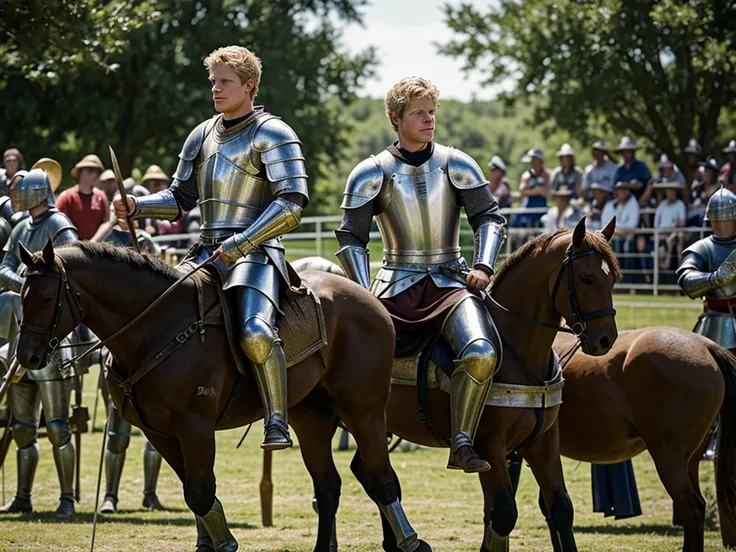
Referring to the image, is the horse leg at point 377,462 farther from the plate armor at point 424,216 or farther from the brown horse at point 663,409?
the brown horse at point 663,409

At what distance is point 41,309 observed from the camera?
7.11 metres

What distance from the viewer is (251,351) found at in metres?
7.43

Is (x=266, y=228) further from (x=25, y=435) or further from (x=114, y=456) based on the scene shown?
(x=114, y=456)

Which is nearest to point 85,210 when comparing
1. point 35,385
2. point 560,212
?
point 35,385

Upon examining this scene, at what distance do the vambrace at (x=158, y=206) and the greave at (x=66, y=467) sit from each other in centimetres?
375

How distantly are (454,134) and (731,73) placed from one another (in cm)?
5658

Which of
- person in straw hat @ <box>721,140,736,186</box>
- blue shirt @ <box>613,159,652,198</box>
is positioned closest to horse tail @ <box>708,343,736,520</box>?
person in straw hat @ <box>721,140,736,186</box>

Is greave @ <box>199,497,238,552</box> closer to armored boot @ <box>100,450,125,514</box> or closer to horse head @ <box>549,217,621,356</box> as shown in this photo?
horse head @ <box>549,217,621,356</box>

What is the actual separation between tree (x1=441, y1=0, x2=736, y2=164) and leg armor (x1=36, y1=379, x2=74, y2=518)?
1556cm

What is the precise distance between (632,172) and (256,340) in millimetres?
13673

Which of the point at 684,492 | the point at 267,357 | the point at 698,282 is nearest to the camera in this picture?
the point at 267,357

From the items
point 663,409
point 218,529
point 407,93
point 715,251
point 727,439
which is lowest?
point 218,529

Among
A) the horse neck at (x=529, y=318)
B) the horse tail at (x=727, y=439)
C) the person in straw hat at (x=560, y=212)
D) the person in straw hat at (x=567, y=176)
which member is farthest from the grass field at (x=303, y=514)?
the person in straw hat at (x=567, y=176)

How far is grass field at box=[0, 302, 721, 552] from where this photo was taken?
9930 mm
